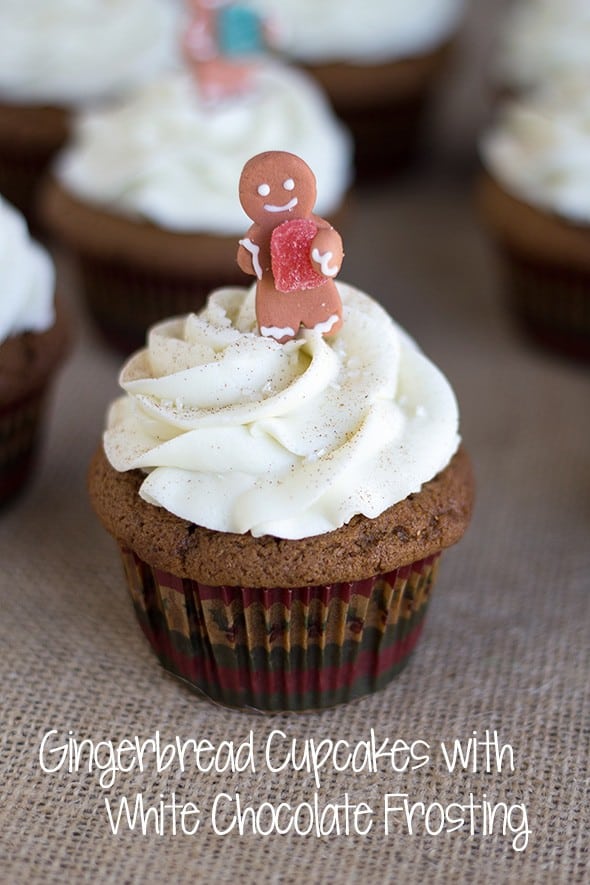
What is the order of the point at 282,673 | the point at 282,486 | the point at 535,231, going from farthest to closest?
the point at 535,231, the point at 282,673, the point at 282,486

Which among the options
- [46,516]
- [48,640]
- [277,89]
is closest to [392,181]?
[277,89]

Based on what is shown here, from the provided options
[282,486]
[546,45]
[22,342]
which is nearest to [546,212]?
[546,45]

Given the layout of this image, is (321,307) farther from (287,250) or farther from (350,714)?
(350,714)

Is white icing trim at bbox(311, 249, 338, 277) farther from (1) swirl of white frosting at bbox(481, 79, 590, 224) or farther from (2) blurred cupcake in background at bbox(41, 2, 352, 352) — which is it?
(1) swirl of white frosting at bbox(481, 79, 590, 224)

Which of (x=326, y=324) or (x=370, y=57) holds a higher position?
(x=326, y=324)

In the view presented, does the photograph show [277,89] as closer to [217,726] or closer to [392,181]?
[392,181]
